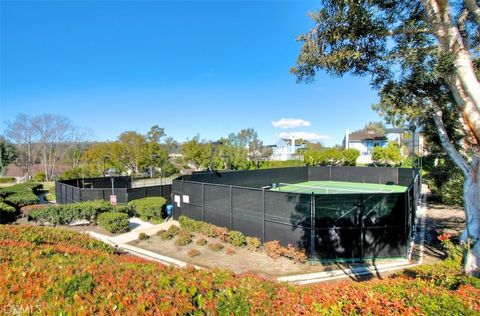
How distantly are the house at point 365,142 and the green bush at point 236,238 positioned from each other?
44.5 m

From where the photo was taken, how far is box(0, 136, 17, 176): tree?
36.8m

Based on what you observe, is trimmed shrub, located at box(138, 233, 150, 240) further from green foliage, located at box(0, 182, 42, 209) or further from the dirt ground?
green foliage, located at box(0, 182, 42, 209)

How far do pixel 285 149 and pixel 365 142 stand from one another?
89.6 ft

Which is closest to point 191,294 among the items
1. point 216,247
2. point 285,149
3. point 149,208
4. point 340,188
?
point 216,247

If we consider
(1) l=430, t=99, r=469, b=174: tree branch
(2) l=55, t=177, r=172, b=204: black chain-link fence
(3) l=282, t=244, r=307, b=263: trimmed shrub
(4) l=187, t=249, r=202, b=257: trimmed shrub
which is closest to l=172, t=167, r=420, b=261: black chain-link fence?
(3) l=282, t=244, r=307, b=263: trimmed shrub

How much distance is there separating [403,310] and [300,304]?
0.92 meters

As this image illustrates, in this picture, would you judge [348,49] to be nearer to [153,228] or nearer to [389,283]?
[389,283]

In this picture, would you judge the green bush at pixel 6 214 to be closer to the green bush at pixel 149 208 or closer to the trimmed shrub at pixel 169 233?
the green bush at pixel 149 208

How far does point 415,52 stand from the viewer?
16.8 feet

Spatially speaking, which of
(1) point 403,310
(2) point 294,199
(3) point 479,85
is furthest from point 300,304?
(2) point 294,199

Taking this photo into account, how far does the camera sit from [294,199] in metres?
8.41

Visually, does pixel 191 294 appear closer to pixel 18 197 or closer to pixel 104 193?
pixel 104 193

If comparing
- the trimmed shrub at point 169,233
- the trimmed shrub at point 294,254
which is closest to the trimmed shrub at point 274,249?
the trimmed shrub at point 294,254

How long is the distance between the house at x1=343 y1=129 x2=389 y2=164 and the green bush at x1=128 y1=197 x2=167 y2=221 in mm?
43961
